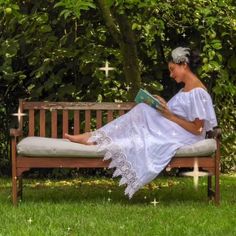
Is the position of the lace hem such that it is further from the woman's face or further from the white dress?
the woman's face

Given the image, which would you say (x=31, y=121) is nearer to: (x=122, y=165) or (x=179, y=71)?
(x=122, y=165)

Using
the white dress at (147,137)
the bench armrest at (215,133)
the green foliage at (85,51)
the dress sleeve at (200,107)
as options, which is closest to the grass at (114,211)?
the white dress at (147,137)

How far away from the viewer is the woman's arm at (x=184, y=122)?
213 inches

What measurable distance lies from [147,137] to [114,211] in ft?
2.39

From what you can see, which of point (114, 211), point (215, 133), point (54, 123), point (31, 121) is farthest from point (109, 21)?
point (114, 211)

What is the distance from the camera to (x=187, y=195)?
6125 mm

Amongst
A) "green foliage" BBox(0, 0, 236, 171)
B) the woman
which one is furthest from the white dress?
"green foliage" BBox(0, 0, 236, 171)

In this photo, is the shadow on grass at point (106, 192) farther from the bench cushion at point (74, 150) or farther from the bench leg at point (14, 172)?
the bench cushion at point (74, 150)

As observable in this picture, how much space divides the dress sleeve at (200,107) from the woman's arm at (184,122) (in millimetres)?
41

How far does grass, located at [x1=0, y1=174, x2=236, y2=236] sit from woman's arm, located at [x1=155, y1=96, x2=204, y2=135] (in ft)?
2.08

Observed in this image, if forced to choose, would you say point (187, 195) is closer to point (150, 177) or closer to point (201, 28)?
point (150, 177)

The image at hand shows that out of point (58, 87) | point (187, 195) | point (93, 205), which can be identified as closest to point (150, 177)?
point (93, 205)

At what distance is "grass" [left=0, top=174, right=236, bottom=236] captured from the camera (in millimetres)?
4367

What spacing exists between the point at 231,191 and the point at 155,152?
152cm
